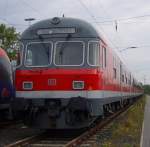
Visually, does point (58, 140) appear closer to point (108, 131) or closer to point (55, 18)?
point (108, 131)

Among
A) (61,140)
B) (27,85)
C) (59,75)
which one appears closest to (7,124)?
(27,85)

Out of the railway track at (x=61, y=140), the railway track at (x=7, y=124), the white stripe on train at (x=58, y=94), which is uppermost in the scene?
the white stripe on train at (x=58, y=94)

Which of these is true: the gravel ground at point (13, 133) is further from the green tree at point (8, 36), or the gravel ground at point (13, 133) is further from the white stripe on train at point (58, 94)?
the green tree at point (8, 36)

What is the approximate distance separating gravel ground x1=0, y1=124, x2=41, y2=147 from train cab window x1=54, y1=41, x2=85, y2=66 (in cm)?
251

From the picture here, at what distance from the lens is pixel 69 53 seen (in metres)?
14.2

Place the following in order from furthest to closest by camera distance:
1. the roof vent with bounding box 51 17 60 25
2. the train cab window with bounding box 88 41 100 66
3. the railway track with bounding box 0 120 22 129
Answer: the railway track with bounding box 0 120 22 129 → the roof vent with bounding box 51 17 60 25 → the train cab window with bounding box 88 41 100 66

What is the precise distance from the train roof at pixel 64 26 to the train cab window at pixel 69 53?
272 mm

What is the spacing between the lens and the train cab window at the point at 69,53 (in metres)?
14.1

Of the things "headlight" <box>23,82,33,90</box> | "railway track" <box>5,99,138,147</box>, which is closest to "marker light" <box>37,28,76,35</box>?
"headlight" <box>23,82,33,90</box>

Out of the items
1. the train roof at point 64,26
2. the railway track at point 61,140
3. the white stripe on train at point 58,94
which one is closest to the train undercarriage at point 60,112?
the white stripe on train at point 58,94

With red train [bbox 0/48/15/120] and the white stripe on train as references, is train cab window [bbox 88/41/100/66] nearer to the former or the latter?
the white stripe on train

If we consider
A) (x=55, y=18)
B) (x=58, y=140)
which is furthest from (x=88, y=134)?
(x=55, y=18)

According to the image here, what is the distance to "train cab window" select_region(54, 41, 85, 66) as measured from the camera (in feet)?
46.3

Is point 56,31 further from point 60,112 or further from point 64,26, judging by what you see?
point 60,112
